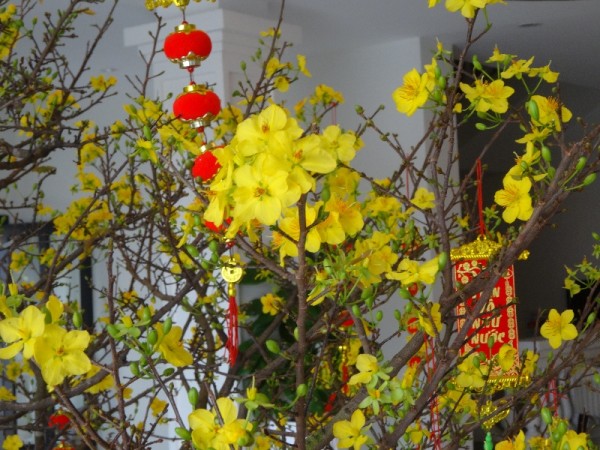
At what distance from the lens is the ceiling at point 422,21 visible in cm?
437

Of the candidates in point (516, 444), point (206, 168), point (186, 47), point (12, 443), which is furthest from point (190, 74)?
point (12, 443)

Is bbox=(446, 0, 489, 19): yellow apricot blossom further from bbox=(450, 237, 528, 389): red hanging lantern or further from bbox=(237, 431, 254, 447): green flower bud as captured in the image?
bbox=(450, 237, 528, 389): red hanging lantern

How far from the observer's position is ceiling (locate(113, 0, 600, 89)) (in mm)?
4367

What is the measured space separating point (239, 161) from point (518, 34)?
4.92 metres

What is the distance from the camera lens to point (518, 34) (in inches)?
210

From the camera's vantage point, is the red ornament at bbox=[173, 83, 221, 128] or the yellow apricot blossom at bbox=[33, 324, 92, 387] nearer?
the yellow apricot blossom at bbox=[33, 324, 92, 387]

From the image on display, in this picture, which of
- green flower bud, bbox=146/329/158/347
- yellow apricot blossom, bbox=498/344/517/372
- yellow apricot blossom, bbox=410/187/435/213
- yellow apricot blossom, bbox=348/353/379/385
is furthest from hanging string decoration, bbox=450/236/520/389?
green flower bud, bbox=146/329/158/347

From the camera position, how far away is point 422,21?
4.88 meters

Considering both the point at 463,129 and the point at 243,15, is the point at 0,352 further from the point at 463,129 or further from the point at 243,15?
the point at 463,129

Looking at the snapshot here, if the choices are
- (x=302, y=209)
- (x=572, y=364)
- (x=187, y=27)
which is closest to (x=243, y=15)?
(x=187, y=27)

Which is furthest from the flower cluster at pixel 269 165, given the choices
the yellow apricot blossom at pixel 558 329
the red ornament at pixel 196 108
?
the red ornament at pixel 196 108

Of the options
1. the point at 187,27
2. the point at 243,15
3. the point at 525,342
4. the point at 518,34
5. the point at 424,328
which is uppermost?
the point at 518,34

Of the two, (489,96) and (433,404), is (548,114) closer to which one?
(489,96)

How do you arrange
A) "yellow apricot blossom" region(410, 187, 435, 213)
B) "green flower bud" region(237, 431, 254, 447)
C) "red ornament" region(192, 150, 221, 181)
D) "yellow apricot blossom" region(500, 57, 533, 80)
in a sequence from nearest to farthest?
1. "green flower bud" region(237, 431, 254, 447)
2. "yellow apricot blossom" region(500, 57, 533, 80)
3. "red ornament" region(192, 150, 221, 181)
4. "yellow apricot blossom" region(410, 187, 435, 213)
